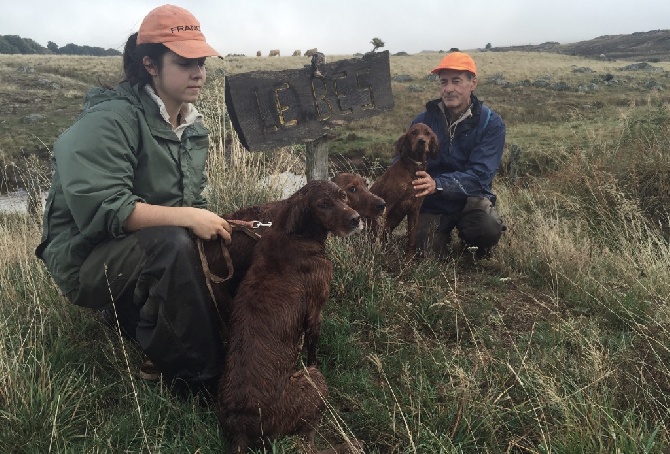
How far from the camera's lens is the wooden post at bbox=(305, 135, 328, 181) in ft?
14.5

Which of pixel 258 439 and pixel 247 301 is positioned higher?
pixel 247 301

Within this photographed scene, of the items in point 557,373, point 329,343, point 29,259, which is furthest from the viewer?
point 29,259

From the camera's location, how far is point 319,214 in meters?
2.62

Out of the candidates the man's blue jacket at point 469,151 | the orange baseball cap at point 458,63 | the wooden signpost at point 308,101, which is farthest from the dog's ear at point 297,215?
the orange baseball cap at point 458,63

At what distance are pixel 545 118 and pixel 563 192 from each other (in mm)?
12993

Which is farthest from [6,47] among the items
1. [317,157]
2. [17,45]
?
[317,157]

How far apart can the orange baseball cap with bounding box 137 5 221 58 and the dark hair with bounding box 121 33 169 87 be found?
51 mm

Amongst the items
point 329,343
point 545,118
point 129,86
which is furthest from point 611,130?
point 129,86

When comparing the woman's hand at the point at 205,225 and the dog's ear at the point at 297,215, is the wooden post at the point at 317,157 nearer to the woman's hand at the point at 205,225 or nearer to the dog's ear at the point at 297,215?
the dog's ear at the point at 297,215

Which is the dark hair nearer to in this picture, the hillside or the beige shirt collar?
the beige shirt collar

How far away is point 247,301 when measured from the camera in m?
2.40

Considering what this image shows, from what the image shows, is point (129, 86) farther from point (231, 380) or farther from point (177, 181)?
point (231, 380)

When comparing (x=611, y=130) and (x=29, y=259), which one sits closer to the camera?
(x=29, y=259)

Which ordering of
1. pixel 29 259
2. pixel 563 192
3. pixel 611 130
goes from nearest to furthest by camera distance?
pixel 29 259 → pixel 563 192 → pixel 611 130
